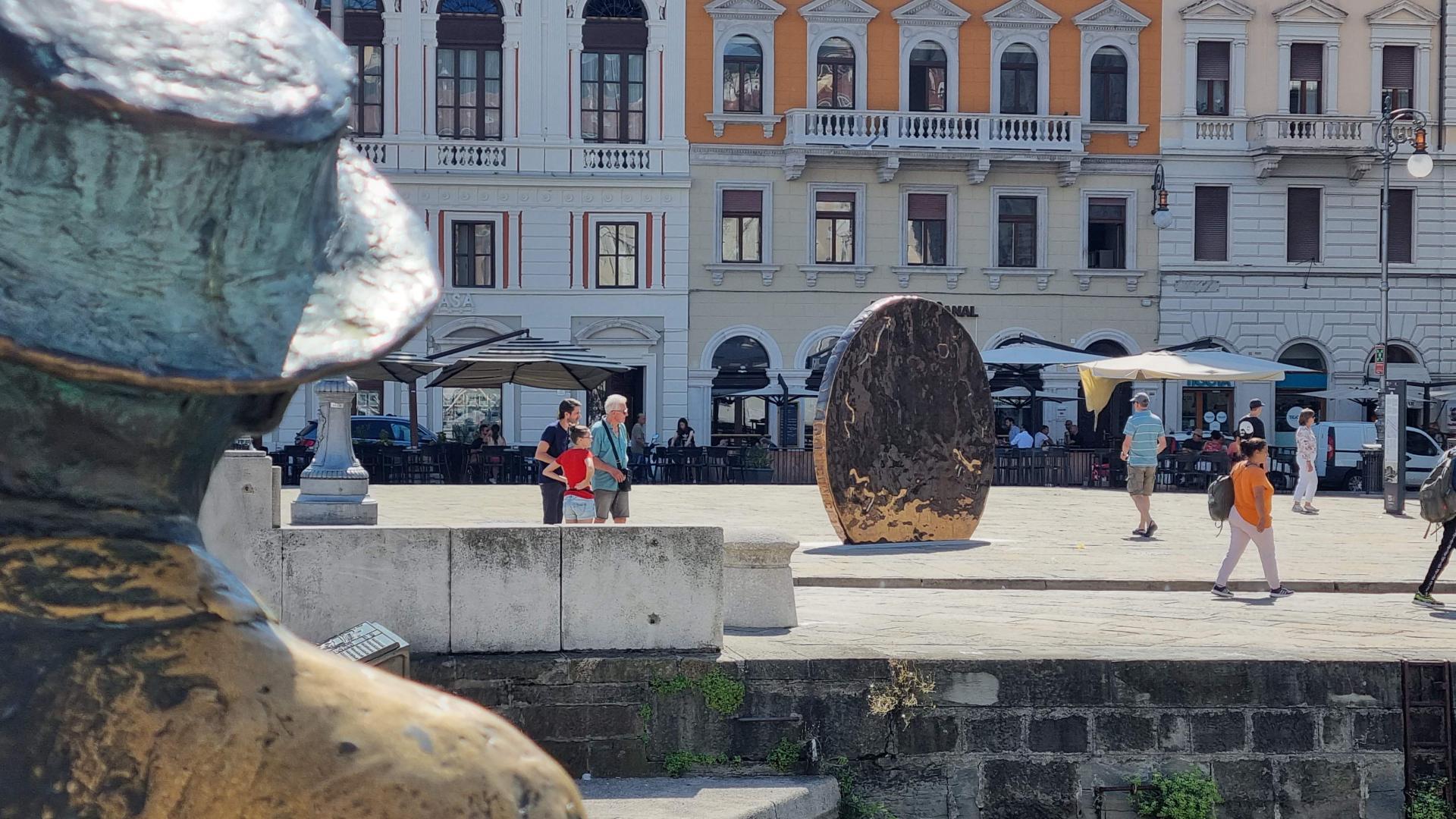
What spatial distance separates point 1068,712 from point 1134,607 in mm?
3185

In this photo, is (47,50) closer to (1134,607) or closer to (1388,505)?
(1134,607)

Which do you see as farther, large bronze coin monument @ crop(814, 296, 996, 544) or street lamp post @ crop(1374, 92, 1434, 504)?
street lamp post @ crop(1374, 92, 1434, 504)

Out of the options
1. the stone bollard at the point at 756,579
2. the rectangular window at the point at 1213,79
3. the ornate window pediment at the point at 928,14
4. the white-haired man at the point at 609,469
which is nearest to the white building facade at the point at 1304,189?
the rectangular window at the point at 1213,79

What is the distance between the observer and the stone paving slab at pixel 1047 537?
1256 cm

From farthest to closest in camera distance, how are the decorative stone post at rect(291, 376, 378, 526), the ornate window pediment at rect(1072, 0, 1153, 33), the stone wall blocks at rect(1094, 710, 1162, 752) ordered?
1. the ornate window pediment at rect(1072, 0, 1153, 33)
2. the decorative stone post at rect(291, 376, 378, 526)
3. the stone wall blocks at rect(1094, 710, 1162, 752)

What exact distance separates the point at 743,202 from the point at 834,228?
186 cm

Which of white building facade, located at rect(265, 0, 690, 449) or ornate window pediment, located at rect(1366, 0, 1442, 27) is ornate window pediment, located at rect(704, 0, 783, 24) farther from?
ornate window pediment, located at rect(1366, 0, 1442, 27)

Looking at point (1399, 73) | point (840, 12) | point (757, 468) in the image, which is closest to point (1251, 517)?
point (757, 468)

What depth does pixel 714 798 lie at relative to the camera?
23.3ft

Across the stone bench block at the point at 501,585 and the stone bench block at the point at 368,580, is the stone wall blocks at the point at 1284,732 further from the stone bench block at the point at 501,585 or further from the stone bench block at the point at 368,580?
the stone bench block at the point at 368,580

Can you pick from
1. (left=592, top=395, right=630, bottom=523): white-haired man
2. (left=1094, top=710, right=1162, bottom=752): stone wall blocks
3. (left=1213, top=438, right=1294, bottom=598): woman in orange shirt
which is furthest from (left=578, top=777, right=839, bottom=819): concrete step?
(left=1213, top=438, right=1294, bottom=598): woman in orange shirt

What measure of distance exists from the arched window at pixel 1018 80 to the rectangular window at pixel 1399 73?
271 inches

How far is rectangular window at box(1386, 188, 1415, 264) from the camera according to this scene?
3406 centimetres

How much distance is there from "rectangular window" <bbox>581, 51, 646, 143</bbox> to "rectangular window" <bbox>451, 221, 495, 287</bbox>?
2637mm
